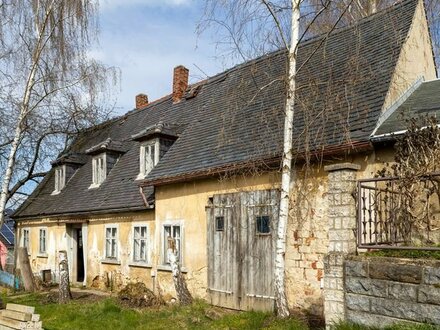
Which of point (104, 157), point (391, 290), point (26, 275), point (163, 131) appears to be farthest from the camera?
point (104, 157)

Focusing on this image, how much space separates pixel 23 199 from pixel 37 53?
11819 mm

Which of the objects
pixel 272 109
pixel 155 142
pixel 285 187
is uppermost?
pixel 272 109

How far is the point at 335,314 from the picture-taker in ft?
23.9

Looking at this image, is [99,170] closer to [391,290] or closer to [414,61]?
[414,61]

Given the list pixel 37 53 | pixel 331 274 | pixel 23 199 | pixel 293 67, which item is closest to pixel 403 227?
pixel 331 274

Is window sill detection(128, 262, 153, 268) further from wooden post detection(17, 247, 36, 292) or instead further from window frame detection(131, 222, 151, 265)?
wooden post detection(17, 247, 36, 292)

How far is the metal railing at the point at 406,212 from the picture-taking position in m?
8.16

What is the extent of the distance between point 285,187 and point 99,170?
12184 mm

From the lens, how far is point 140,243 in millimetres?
15664

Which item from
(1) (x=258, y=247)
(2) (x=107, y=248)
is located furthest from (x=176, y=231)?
(2) (x=107, y=248)

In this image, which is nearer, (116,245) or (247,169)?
(247,169)

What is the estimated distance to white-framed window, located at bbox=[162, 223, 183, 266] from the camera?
13.8 m

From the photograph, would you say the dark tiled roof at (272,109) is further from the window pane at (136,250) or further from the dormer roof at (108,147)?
the window pane at (136,250)

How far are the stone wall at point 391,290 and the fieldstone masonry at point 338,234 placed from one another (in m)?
0.14
